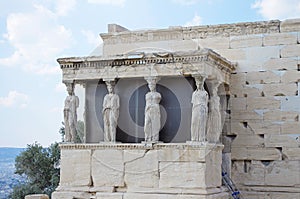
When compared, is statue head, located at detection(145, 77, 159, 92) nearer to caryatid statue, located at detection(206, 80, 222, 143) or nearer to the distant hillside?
caryatid statue, located at detection(206, 80, 222, 143)

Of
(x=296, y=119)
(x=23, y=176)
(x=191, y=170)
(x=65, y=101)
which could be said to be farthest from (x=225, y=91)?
(x=23, y=176)

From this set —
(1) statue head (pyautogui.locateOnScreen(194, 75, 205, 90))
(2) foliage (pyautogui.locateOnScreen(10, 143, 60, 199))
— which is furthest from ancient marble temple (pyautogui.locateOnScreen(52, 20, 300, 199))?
(2) foliage (pyautogui.locateOnScreen(10, 143, 60, 199))

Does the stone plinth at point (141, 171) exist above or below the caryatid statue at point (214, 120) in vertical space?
below

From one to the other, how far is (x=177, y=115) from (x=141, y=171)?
1.36 metres

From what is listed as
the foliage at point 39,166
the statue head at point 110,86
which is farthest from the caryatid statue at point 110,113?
the foliage at point 39,166

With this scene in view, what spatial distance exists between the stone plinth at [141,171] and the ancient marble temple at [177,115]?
18mm

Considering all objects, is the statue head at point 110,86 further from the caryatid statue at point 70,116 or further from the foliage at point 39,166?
the foliage at point 39,166

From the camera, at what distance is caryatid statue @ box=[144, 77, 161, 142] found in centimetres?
1091

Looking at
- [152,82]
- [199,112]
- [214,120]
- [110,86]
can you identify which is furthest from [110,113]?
[214,120]

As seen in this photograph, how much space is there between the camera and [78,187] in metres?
11.4

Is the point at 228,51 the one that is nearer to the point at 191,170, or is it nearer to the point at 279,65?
the point at 279,65

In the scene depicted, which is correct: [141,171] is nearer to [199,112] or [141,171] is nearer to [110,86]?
[199,112]

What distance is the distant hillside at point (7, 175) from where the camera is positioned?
755 inches

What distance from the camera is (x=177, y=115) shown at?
11539 millimetres
